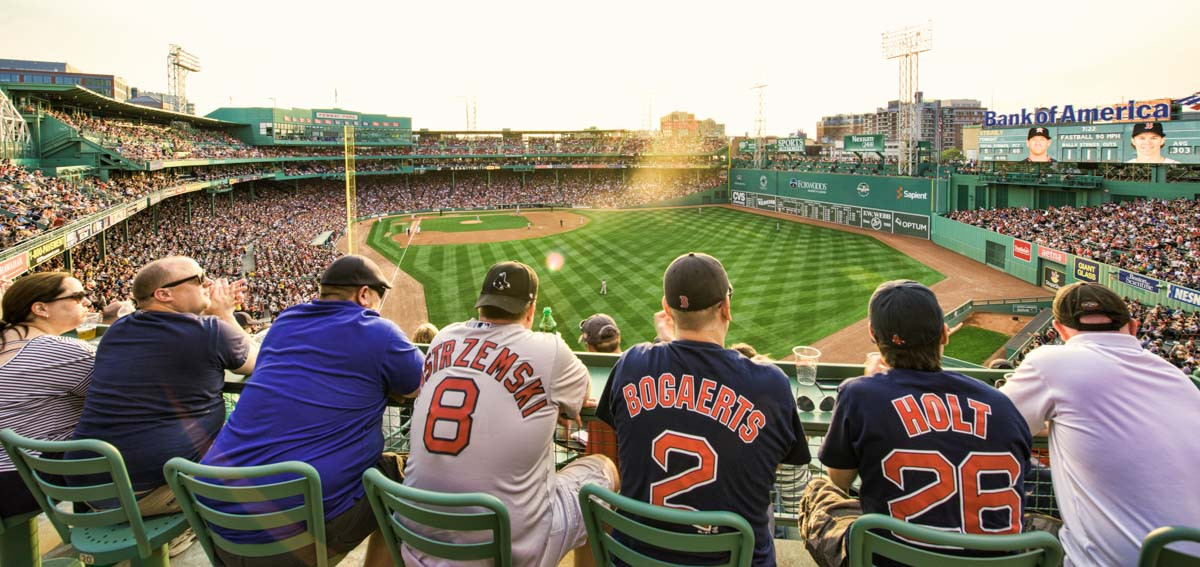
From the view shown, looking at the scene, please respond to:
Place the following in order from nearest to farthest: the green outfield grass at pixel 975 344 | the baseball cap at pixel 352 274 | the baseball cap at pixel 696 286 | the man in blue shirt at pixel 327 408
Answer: the baseball cap at pixel 696 286
the man in blue shirt at pixel 327 408
the baseball cap at pixel 352 274
the green outfield grass at pixel 975 344

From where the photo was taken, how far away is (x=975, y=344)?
21.5 meters

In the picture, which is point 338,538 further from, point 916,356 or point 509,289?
point 916,356

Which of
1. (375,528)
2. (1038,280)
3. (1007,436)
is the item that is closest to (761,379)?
(1007,436)

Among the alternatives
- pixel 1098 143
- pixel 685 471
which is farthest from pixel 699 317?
pixel 1098 143

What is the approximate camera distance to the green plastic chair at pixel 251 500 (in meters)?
2.51

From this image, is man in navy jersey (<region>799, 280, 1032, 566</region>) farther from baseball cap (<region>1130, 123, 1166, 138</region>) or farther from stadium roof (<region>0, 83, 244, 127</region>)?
stadium roof (<region>0, 83, 244, 127</region>)

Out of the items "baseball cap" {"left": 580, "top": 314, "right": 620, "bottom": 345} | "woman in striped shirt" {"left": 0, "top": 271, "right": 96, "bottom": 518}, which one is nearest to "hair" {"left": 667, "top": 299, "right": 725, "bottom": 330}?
"baseball cap" {"left": 580, "top": 314, "right": 620, "bottom": 345}

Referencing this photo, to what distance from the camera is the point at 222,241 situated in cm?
3272

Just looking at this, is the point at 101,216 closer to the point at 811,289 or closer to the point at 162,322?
the point at 162,322

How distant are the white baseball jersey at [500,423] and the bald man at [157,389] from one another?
4.18ft

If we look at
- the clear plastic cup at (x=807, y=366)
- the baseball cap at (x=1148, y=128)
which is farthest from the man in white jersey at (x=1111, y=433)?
the baseball cap at (x=1148, y=128)

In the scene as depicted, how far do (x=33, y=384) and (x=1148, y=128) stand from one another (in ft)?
125

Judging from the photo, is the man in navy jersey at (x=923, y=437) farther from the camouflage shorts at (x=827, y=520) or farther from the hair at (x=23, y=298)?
the hair at (x=23, y=298)

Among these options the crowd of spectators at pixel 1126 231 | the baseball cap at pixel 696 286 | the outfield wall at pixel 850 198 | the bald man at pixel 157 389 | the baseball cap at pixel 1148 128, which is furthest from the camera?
the outfield wall at pixel 850 198
